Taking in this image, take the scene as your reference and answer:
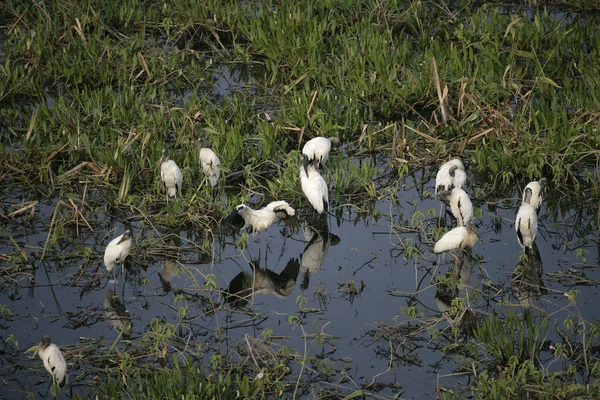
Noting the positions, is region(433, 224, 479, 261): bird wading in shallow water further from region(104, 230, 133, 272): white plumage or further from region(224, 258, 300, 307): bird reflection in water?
region(104, 230, 133, 272): white plumage

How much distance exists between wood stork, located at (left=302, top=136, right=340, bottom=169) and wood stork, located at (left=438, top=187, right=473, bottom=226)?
1351 millimetres

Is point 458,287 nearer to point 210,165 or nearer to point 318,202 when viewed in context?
point 318,202

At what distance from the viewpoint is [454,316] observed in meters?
6.82

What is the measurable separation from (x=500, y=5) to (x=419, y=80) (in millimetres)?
3430

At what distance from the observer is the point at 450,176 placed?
840 cm

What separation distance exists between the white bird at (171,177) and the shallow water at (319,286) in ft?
1.29

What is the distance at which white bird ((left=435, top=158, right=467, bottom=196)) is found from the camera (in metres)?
8.38

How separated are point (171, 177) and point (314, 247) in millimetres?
1301

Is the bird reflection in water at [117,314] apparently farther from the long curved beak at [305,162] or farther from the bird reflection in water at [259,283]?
the long curved beak at [305,162]

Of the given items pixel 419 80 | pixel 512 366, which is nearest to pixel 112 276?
pixel 512 366

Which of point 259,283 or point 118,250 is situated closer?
point 118,250

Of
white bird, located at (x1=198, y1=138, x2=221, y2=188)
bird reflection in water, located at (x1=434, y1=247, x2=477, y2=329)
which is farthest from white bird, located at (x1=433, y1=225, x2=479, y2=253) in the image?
white bird, located at (x1=198, y1=138, x2=221, y2=188)

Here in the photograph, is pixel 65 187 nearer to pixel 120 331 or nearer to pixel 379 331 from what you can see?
pixel 120 331

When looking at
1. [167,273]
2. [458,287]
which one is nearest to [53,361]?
[167,273]
